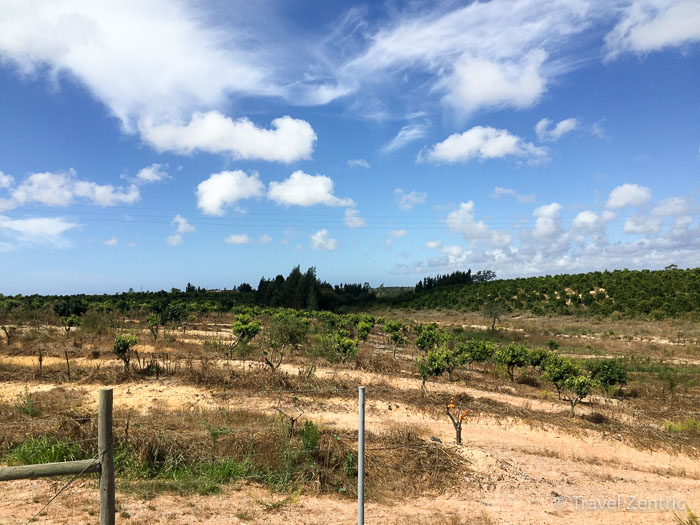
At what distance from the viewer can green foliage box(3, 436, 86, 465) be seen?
20.7ft

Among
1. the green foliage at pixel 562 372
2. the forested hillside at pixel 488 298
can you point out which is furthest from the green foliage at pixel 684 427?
the forested hillside at pixel 488 298

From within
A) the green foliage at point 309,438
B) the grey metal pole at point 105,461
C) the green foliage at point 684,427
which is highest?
the grey metal pole at point 105,461

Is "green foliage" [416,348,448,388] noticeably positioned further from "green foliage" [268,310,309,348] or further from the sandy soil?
"green foliage" [268,310,309,348]

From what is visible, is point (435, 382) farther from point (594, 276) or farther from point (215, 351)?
point (594, 276)

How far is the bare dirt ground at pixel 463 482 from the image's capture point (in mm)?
5508

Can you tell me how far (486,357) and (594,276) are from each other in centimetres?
5267

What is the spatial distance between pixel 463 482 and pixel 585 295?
184 feet

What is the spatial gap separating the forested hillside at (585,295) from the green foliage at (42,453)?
155 ft

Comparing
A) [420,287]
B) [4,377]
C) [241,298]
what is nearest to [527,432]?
[4,377]

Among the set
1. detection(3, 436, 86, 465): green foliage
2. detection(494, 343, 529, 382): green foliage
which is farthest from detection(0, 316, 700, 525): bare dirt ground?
detection(494, 343, 529, 382): green foliage

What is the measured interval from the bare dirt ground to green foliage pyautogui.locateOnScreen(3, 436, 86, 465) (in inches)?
12.8

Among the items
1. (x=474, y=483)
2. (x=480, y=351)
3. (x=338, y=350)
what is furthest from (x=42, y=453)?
(x=480, y=351)

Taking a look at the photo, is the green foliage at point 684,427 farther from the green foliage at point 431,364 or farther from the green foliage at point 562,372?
the green foliage at point 431,364

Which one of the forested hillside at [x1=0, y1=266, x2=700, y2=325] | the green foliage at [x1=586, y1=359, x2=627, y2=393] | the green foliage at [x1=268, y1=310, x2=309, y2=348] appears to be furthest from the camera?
the forested hillside at [x1=0, y1=266, x2=700, y2=325]
